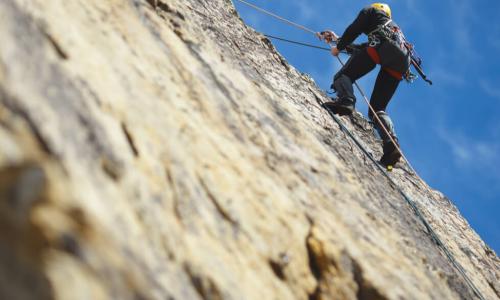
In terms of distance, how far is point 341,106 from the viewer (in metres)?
8.27

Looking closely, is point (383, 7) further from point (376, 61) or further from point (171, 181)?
point (171, 181)

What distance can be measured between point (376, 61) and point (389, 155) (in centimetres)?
141

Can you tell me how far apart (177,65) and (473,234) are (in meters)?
5.45

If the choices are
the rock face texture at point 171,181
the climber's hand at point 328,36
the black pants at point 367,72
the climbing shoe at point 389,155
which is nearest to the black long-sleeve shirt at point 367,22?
the black pants at point 367,72

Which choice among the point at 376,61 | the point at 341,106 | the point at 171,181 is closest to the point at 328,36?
the point at 376,61

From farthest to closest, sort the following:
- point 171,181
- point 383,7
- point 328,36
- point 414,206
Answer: point 328,36, point 383,7, point 414,206, point 171,181

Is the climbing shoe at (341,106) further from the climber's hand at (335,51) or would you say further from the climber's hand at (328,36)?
the climber's hand at (328,36)

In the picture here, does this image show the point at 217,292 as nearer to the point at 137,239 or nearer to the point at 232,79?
the point at 137,239

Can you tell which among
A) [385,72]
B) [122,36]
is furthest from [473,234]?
[122,36]

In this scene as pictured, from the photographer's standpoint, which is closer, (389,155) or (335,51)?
(389,155)

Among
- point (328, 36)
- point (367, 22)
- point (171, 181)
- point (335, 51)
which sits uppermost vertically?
point (367, 22)

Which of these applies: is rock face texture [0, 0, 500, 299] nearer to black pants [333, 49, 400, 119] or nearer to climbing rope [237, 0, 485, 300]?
climbing rope [237, 0, 485, 300]

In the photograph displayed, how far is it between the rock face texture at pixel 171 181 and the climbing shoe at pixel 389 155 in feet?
3.63

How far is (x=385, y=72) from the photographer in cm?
882
